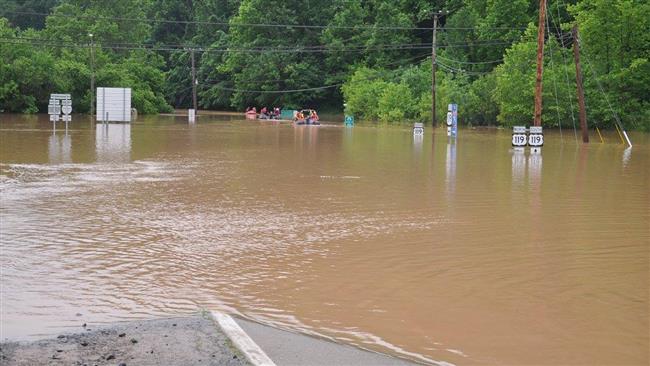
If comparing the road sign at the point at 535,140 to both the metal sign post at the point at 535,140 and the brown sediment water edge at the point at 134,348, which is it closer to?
the metal sign post at the point at 535,140

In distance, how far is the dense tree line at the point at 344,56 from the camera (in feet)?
178

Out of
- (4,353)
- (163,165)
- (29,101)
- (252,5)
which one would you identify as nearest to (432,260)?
(4,353)

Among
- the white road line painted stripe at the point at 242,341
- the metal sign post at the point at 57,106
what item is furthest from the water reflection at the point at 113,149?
the white road line painted stripe at the point at 242,341

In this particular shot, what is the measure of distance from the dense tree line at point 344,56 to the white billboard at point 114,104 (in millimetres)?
18673

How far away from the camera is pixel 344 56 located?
99938 mm

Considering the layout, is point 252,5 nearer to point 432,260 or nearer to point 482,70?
point 482,70

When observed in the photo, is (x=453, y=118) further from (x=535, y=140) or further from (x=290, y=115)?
(x=290, y=115)

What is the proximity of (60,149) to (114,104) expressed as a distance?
3026 centimetres

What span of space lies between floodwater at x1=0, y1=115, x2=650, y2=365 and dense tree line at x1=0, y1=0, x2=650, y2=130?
119 ft

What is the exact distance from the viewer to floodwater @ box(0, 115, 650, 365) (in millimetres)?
7180

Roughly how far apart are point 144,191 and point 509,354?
11.3 meters

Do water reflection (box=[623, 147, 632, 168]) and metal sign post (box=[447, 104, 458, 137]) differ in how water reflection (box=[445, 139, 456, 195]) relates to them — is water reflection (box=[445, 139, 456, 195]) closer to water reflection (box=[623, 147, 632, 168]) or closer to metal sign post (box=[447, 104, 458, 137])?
water reflection (box=[623, 147, 632, 168])

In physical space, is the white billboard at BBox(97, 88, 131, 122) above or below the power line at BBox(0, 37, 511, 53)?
below

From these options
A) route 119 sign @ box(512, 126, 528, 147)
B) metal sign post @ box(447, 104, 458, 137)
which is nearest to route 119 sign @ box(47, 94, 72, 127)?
metal sign post @ box(447, 104, 458, 137)
